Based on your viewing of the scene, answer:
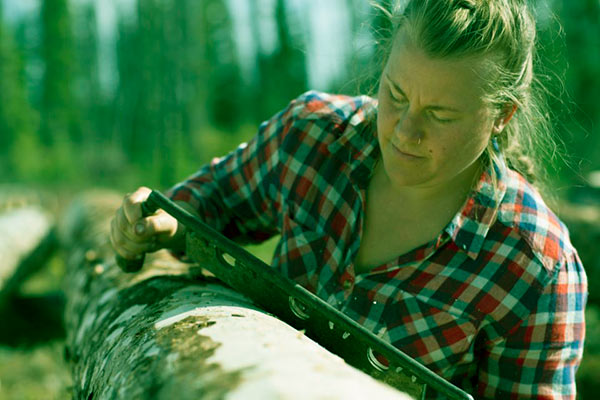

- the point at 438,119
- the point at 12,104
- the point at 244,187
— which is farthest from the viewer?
the point at 12,104

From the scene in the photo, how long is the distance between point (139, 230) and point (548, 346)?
1344mm

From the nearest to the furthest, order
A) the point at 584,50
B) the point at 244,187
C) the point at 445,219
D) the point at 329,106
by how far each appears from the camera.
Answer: the point at 445,219, the point at 329,106, the point at 244,187, the point at 584,50

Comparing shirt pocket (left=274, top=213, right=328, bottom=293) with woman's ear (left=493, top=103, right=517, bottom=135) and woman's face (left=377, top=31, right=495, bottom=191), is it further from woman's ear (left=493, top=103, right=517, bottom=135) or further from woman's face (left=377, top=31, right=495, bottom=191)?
woman's ear (left=493, top=103, right=517, bottom=135)

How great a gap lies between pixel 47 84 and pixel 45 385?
35.9m

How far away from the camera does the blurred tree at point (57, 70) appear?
34.9m

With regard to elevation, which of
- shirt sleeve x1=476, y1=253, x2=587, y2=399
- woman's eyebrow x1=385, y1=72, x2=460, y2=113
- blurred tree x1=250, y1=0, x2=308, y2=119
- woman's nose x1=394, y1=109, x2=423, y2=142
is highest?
woman's eyebrow x1=385, y1=72, x2=460, y2=113

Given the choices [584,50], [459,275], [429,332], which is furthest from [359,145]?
[584,50]

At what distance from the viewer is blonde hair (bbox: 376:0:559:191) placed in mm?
1606

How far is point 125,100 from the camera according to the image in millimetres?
34656

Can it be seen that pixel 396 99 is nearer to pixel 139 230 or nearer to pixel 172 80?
pixel 139 230

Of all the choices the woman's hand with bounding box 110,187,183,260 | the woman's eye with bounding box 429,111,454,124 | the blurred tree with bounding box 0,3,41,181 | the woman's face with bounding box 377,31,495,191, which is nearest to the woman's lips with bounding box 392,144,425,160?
the woman's face with bounding box 377,31,495,191

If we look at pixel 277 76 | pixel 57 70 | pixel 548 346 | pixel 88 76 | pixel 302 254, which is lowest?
pixel 88 76

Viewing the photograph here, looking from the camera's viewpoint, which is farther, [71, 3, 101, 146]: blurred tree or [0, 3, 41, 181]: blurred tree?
[71, 3, 101, 146]: blurred tree

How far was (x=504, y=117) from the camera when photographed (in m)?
1.86
